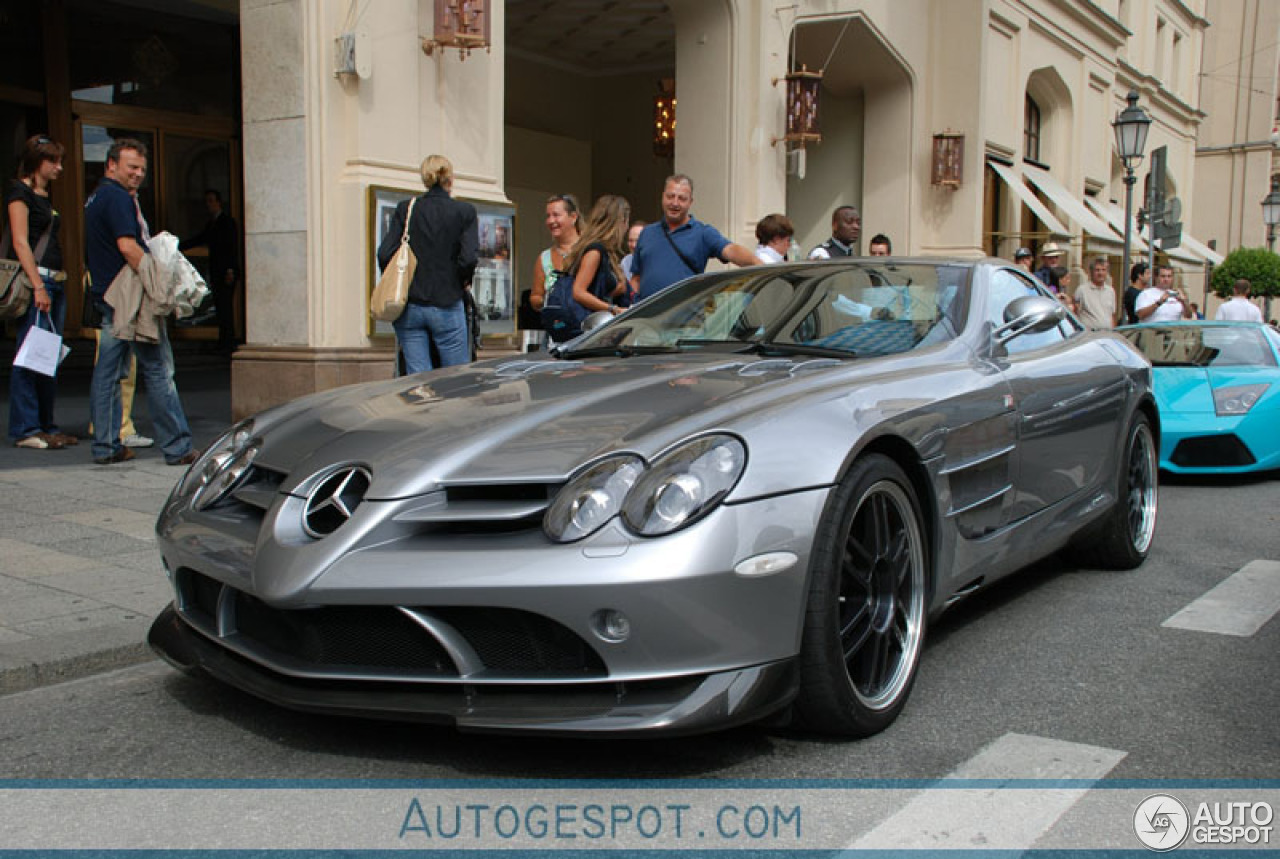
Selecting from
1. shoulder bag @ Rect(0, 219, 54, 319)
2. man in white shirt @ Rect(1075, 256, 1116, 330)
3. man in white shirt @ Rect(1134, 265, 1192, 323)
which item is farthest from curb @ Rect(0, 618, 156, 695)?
man in white shirt @ Rect(1075, 256, 1116, 330)

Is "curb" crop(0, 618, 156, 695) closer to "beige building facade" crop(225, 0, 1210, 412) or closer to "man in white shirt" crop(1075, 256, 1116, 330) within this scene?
"beige building facade" crop(225, 0, 1210, 412)

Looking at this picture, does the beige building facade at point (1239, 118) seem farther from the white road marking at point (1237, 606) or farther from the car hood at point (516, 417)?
the car hood at point (516, 417)

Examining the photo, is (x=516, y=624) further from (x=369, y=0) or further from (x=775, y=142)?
(x=775, y=142)

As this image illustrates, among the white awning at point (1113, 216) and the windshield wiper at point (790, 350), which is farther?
the white awning at point (1113, 216)

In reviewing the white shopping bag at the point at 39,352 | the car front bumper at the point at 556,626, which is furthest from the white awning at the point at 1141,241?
the car front bumper at the point at 556,626

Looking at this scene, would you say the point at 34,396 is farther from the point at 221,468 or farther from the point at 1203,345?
the point at 1203,345

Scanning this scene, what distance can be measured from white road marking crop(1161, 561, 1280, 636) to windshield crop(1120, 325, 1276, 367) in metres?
3.81

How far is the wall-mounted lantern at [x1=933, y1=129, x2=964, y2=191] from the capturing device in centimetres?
1794

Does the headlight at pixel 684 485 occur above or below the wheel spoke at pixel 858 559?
above

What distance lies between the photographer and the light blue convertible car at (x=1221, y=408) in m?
8.14

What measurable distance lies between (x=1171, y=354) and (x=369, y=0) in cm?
626

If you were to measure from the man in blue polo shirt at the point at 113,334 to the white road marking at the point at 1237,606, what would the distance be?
5464 millimetres

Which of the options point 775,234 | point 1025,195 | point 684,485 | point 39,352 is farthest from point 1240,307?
point 684,485

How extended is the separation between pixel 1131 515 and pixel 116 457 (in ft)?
18.7
